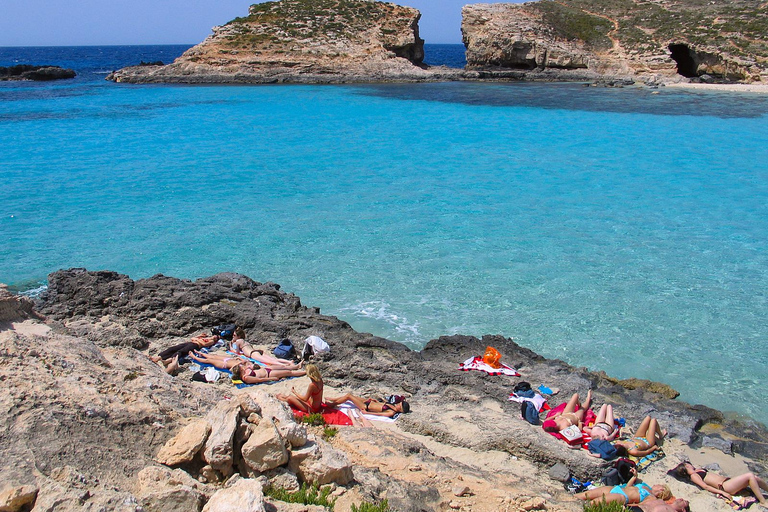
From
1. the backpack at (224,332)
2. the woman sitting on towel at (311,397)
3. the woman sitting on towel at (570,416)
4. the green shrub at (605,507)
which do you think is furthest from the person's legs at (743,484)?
the backpack at (224,332)

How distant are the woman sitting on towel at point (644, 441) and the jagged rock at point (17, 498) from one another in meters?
6.32

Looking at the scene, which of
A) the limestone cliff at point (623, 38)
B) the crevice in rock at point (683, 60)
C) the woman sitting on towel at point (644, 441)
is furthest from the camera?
the crevice in rock at point (683, 60)

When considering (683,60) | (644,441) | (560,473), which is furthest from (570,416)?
(683,60)

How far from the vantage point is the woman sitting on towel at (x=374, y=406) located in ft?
25.8

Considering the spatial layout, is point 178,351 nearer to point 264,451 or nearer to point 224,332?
point 224,332

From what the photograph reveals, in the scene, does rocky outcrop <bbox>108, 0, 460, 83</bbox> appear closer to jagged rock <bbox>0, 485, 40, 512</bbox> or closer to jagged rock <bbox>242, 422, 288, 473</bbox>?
jagged rock <bbox>242, 422, 288, 473</bbox>

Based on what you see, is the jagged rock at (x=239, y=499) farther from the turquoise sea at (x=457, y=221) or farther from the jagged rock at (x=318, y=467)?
the turquoise sea at (x=457, y=221)

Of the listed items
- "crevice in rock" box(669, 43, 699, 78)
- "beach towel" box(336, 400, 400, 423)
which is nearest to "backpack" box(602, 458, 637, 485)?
"beach towel" box(336, 400, 400, 423)

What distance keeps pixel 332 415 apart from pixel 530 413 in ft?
8.77

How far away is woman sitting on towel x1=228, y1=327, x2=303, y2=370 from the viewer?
9023 mm

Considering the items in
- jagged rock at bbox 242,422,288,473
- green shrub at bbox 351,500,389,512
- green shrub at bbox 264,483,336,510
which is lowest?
green shrub at bbox 351,500,389,512

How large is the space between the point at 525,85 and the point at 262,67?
2684 cm

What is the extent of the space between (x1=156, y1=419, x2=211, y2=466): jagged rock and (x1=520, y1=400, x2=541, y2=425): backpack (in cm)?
436

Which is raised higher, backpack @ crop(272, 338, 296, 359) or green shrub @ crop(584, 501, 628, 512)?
backpack @ crop(272, 338, 296, 359)
